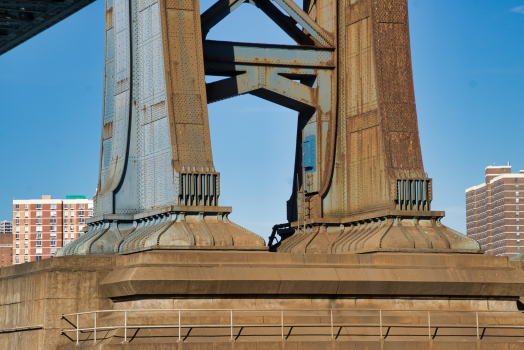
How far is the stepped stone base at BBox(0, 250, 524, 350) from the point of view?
97.2 ft

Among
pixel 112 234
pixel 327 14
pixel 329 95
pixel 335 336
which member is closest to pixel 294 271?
pixel 335 336

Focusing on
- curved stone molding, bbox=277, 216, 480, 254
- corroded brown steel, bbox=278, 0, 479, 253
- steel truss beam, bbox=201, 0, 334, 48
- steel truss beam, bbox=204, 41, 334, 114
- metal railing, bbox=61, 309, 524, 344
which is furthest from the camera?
steel truss beam, bbox=204, 41, 334, 114

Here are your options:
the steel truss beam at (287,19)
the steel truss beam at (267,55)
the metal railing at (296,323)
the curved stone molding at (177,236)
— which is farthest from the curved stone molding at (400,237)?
the steel truss beam at (287,19)

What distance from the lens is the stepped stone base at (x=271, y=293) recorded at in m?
29.6

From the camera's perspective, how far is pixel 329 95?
39125mm

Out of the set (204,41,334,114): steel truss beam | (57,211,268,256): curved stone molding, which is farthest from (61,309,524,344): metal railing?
(204,41,334,114): steel truss beam

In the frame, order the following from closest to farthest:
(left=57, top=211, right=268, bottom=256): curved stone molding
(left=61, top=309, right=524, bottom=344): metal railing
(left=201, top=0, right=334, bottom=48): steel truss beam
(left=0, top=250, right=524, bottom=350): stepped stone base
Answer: (left=61, top=309, right=524, bottom=344): metal railing
(left=0, top=250, right=524, bottom=350): stepped stone base
(left=57, top=211, right=268, bottom=256): curved stone molding
(left=201, top=0, right=334, bottom=48): steel truss beam

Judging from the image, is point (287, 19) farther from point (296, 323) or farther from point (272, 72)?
point (296, 323)

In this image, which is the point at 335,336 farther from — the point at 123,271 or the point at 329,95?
the point at 329,95

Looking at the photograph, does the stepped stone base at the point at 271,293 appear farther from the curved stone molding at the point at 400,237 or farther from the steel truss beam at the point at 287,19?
the steel truss beam at the point at 287,19

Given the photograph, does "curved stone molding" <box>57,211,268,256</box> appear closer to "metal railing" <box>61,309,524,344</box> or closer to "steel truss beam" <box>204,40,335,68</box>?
"metal railing" <box>61,309,524,344</box>

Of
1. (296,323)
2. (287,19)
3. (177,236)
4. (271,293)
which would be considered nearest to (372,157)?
(287,19)

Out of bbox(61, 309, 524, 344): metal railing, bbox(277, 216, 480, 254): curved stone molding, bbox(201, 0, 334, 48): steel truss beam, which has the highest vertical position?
bbox(201, 0, 334, 48): steel truss beam

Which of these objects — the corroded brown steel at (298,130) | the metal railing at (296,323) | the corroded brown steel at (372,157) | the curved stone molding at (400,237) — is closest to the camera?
the metal railing at (296,323)
